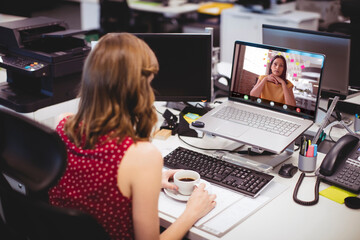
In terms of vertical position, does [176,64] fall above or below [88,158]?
above

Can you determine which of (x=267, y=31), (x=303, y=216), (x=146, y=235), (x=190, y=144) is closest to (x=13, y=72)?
(x=190, y=144)

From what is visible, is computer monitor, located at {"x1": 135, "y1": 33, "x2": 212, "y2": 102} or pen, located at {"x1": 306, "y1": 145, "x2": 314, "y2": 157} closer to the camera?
pen, located at {"x1": 306, "y1": 145, "x2": 314, "y2": 157}

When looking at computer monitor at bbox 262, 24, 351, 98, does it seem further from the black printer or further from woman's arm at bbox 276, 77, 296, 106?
the black printer

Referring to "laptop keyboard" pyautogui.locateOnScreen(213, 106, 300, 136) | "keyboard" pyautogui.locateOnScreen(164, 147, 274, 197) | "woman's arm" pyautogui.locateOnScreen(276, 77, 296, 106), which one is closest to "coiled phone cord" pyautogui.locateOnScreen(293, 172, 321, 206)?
"keyboard" pyautogui.locateOnScreen(164, 147, 274, 197)

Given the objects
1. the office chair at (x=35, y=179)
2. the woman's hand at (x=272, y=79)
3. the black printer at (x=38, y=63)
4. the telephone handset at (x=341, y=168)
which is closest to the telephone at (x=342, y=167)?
the telephone handset at (x=341, y=168)

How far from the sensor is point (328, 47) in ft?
6.81

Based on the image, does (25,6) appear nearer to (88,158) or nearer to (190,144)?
(190,144)

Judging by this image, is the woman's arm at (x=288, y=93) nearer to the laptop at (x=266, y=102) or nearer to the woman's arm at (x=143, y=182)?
the laptop at (x=266, y=102)

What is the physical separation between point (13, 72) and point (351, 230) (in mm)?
2117

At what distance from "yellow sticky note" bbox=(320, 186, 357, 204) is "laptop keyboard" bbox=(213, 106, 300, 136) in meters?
0.29

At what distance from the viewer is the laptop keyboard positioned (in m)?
1.83

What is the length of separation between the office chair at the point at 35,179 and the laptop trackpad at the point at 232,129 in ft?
2.74

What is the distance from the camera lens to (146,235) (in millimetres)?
1266

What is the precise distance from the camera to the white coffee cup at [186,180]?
1537 mm
